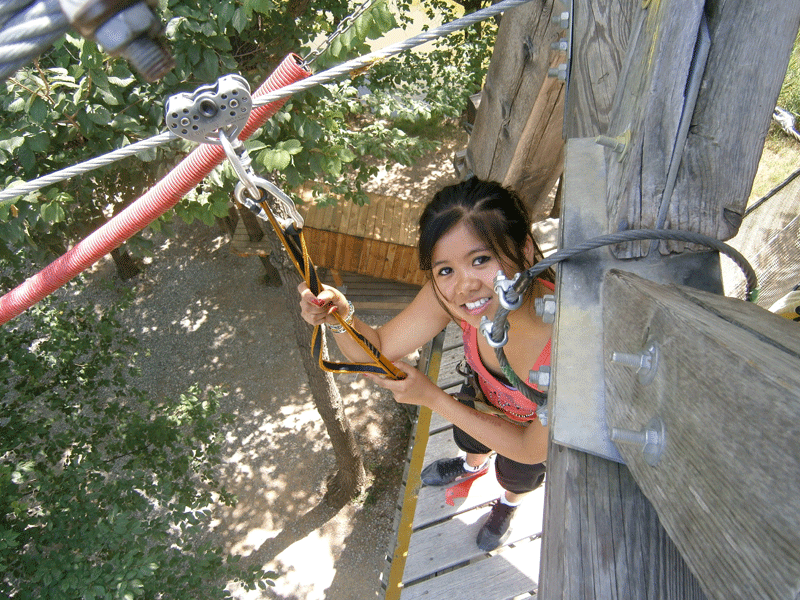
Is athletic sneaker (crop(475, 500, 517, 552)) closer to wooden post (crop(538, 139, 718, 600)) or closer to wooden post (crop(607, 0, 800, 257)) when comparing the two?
wooden post (crop(538, 139, 718, 600))

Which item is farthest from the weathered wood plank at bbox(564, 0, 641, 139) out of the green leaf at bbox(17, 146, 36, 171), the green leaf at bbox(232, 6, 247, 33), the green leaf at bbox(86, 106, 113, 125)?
the green leaf at bbox(17, 146, 36, 171)

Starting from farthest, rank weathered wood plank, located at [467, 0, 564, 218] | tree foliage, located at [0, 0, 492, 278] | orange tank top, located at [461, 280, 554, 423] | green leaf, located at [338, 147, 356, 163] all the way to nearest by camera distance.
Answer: green leaf, located at [338, 147, 356, 163]
weathered wood plank, located at [467, 0, 564, 218]
tree foliage, located at [0, 0, 492, 278]
orange tank top, located at [461, 280, 554, 423]

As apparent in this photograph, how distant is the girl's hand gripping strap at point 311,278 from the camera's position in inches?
56.9

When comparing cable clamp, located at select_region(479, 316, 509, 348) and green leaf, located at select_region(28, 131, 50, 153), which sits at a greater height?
green leaf, located at select_region(28, 131, 50, 153)

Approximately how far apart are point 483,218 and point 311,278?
61cm

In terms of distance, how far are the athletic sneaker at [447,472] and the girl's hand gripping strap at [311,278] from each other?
1286 millimetres

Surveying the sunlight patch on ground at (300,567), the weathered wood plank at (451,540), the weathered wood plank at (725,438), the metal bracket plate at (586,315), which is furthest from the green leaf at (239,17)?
the sunlight patch on ground at (300,567)

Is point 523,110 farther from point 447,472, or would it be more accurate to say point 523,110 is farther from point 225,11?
Answer: point 447,472

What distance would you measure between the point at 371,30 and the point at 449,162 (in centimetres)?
702

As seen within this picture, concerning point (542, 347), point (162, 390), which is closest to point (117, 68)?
point (542, 347)

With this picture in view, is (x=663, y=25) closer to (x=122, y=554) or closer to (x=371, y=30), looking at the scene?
(x=371, y=30)

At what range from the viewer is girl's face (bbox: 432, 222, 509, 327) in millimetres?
1760

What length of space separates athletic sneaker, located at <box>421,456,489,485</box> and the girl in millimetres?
993

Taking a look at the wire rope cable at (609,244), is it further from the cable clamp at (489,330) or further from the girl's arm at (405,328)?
the girl's arm at (405,328)
